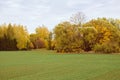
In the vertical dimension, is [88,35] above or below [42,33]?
below

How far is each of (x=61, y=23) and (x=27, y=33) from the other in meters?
30.4

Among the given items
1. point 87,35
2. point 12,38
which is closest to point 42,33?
point 12,38

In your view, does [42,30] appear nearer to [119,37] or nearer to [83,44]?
[83,44]

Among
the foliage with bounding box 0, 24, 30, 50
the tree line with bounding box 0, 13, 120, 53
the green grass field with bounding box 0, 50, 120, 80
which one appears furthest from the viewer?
the foliage with bounding box 0, 24, 30, 50

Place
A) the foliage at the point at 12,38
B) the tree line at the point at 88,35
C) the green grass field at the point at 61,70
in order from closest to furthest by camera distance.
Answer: the green grass field at the point at 61,70
the tree line at the point at 88,35
the foliage at the point at 12,38

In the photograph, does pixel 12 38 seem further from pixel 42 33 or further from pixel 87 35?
pixel 87 35

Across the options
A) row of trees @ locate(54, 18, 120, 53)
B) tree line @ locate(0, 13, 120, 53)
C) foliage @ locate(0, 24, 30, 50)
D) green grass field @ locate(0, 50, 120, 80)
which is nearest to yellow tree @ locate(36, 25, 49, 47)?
foliage @ locate(0, 24, 30, 50)

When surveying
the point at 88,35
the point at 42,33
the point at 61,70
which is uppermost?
the point at 42,33

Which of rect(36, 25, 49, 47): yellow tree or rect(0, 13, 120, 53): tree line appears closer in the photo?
rect(0, 13, 120, 53): tree line

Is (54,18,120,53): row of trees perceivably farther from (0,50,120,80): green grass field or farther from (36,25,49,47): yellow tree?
(36,25,49,47): yellow tree

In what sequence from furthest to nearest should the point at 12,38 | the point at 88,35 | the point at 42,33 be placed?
the point at 42,33
the point at 12,38
the point at 88,35

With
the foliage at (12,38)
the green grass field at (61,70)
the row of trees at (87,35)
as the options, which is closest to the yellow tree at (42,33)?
the foliage at (12,38)

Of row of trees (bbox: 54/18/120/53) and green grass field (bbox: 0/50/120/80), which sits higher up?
row of trees (bbox: 54/18/120/53)

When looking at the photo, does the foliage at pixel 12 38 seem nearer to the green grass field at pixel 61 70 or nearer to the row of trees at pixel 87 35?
the row of trees at pixel 87 35
